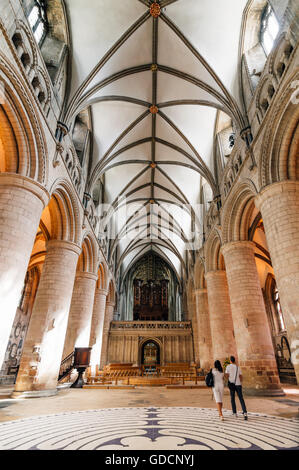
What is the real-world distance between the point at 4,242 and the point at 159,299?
26.2m

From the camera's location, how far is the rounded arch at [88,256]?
562 inches

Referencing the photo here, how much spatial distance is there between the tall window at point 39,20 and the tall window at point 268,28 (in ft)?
28.6

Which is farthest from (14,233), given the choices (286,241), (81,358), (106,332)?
(106,332)

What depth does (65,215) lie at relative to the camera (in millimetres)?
11055

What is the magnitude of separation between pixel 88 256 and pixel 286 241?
1057 centimetres

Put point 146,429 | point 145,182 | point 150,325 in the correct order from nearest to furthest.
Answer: point 146,429
point 145,182
point 150,325

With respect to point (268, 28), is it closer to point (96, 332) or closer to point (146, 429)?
point (146, 429)

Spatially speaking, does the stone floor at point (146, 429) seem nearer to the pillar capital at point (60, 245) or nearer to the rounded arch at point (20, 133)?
the pillar capital at point (60, 245)

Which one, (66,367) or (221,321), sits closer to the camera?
(66,367)

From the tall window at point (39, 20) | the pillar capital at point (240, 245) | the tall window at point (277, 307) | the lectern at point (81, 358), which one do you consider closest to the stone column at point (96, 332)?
the lectern at point (81, 358)

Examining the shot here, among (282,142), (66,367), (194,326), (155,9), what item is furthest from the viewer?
(194,326)

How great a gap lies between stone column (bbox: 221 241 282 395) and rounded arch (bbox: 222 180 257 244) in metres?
0.62

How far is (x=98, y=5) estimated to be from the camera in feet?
32.5
